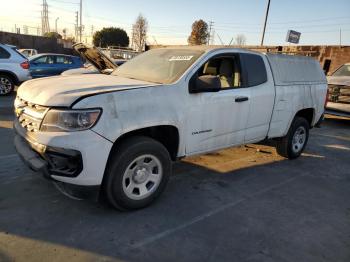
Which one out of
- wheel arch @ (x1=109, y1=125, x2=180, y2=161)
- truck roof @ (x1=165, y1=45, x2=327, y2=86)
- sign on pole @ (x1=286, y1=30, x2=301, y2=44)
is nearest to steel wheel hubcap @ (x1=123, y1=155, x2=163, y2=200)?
wheel arch @ (x1=109, y1=125, x2=180, y2=161)

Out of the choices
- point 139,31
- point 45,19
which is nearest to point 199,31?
point 139,31

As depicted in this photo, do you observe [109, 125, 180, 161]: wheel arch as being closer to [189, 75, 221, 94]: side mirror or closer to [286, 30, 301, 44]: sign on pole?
[189, 75, 221, 94]: side mirror

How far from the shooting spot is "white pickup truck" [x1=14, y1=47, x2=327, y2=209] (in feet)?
10.7

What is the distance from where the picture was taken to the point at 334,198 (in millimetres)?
4688

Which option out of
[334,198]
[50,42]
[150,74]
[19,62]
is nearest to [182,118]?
[150,74]

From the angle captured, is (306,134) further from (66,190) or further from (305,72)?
(66,190)

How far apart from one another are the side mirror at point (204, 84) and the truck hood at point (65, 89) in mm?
472

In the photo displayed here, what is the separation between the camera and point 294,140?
6254 mm

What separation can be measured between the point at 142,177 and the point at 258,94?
2.22 m

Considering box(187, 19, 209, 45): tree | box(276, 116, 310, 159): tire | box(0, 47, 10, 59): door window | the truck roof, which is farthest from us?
box(187, 19, 209, 45): tree

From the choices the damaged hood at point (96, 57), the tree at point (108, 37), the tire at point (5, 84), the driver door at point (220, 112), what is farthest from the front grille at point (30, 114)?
the tree at point (108, 37)

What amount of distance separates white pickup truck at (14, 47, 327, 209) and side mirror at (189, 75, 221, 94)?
0.01 m

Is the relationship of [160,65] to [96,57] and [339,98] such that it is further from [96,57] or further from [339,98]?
[339,98]

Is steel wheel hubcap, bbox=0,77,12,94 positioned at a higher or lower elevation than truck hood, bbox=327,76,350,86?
lower
